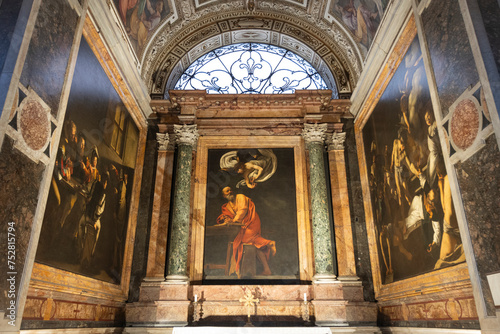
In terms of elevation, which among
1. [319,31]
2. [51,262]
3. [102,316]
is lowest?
[102,316]

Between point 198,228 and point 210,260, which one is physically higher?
point 198,228

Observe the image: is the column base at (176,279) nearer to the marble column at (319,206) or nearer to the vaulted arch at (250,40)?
the marble column at (319,206)

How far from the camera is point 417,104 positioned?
6555mm

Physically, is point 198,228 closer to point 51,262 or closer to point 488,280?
point 51,262

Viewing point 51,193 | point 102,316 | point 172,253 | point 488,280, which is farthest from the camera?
point 172,253

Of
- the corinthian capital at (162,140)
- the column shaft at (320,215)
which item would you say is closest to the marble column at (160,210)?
the corinthian capital at (162,140)

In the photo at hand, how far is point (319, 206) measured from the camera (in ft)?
29.7

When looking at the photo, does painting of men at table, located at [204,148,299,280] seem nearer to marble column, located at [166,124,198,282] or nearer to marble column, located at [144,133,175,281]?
marble column, located at [166,124,198,282]

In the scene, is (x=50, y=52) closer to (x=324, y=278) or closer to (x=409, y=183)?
(x=409, y=183)

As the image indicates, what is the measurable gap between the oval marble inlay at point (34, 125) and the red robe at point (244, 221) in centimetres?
490

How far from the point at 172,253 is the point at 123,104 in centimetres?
354

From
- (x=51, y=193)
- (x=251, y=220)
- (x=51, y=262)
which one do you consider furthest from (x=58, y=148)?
(x=251, y=220)

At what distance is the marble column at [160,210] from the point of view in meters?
8.77

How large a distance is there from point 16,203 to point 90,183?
101 inches
